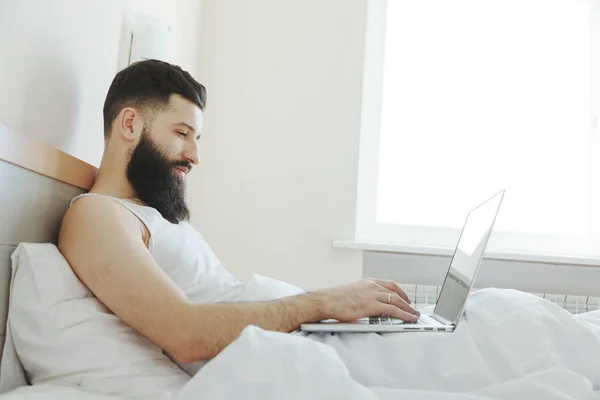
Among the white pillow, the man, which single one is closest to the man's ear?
the man

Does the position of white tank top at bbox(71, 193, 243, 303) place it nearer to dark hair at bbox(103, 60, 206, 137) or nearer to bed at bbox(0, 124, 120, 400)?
bed at bbox(0, 124, 120, 400)

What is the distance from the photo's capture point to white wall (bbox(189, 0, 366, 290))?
2.14 metres

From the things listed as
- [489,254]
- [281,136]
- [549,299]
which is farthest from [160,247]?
[549,299]

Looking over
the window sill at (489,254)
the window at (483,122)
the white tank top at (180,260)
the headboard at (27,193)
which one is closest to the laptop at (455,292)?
the white tank top at (180,260)

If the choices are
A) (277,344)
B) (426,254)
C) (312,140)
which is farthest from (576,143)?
(277,344)

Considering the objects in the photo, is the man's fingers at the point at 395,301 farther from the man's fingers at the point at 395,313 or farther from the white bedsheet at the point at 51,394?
the white bedsheet at the point at 51,394

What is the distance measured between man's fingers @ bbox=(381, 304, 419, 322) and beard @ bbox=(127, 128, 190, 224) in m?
0.54

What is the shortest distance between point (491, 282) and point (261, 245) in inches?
34.5

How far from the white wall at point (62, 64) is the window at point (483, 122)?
3.74ft

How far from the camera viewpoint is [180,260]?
3.76 ft

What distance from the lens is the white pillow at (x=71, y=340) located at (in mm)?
858

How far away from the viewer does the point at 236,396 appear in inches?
21.7

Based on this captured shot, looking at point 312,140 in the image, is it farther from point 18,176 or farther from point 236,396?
point 236,396

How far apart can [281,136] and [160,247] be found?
116 centimetres
